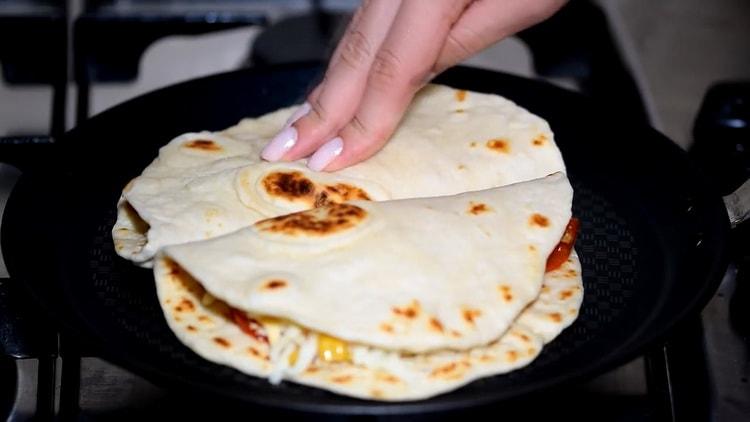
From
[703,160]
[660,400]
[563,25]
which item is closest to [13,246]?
[660,400]

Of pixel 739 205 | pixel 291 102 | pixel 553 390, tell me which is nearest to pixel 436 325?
pixel 553 390

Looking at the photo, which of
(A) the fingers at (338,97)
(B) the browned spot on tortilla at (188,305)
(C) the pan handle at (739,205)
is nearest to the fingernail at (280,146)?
(A) the fingers at (338,97)

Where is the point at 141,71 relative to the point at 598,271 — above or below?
below

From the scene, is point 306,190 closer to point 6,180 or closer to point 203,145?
point 203,145

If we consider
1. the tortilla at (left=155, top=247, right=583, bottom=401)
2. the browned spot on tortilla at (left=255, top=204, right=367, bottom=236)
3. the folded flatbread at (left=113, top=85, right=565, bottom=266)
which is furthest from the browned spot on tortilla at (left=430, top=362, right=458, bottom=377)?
the folded flatbread at (left=113, top=85, right=565, bottom=266)

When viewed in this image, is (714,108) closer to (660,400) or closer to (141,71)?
(660,400)

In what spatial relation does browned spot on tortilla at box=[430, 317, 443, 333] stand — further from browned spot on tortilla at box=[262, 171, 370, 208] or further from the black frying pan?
browned spot on tortilla at box=[262, 171, 370, 208]
